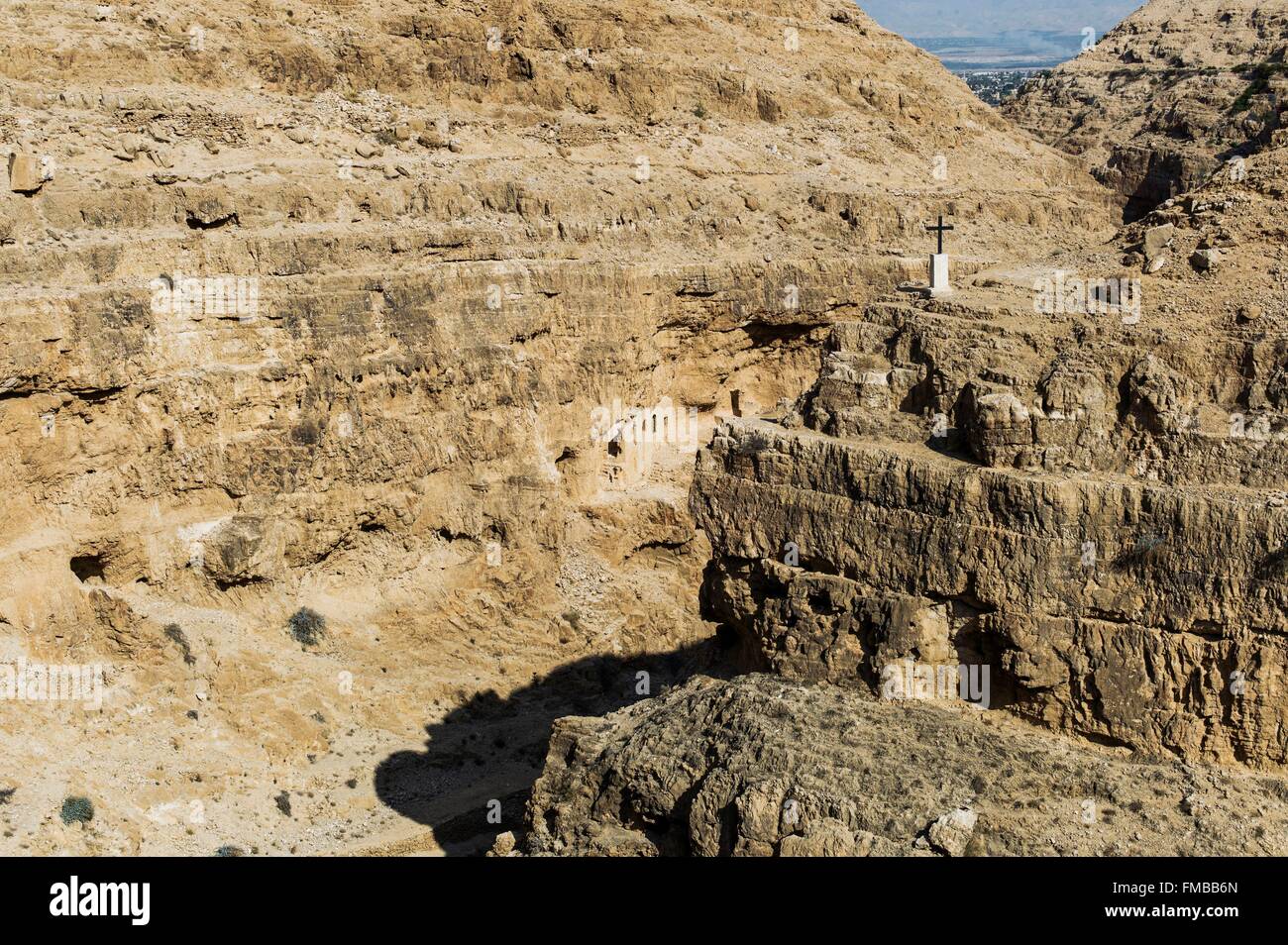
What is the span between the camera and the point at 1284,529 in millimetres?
19594

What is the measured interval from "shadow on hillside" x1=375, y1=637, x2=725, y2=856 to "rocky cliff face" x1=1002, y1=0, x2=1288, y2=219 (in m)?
28.9

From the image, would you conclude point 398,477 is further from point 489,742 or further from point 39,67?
point 39,67

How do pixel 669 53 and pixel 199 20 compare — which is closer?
pixel 199 20

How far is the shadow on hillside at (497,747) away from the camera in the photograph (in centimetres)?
3108

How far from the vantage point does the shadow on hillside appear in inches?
1224

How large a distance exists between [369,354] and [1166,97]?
45.1 metres

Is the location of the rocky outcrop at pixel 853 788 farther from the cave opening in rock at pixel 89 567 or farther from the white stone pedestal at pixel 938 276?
the cave opening in rock at pixel 89 567

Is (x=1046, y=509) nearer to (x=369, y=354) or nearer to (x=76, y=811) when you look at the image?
(x=76, y=811)

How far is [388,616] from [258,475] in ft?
16.1

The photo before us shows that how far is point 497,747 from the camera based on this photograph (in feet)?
115

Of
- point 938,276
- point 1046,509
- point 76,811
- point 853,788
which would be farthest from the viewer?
point 76,811

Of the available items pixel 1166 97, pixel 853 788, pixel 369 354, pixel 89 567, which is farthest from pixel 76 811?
pixel 1166 97

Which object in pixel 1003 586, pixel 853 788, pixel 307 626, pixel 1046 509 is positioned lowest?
pixel 307 626

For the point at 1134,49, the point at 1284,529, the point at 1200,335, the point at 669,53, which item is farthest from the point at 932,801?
the point at 1134,49
